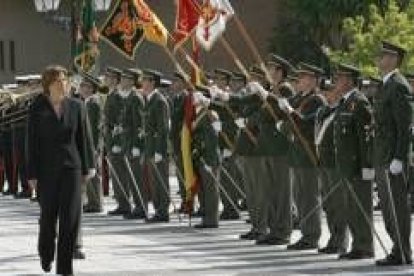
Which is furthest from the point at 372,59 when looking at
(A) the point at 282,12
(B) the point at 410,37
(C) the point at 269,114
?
(C) the point at 269,114

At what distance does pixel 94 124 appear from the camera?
20219mm

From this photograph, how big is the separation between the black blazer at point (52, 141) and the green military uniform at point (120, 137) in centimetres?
681

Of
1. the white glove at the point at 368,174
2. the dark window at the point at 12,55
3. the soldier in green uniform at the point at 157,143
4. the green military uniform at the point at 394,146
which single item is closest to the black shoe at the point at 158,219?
the soldier in green uniform at the point at 157,143

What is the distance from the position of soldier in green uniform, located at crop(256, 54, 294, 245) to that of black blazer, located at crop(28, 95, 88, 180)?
3.52 m

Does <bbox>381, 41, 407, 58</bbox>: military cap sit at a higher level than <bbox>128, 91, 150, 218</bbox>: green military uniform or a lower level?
higher

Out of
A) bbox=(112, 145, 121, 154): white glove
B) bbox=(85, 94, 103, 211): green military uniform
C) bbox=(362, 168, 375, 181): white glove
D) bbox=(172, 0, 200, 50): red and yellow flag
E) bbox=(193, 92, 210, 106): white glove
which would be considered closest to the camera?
bbox=(362, 168, 375, 181): white glove

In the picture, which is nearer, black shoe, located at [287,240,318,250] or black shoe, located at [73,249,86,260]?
black shoe, located at [73,249,86,260]

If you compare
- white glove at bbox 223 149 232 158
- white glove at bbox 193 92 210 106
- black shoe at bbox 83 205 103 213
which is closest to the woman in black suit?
white glove at bbox 193 92 210 106

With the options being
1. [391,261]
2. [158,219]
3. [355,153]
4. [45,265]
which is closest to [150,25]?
[158,219]

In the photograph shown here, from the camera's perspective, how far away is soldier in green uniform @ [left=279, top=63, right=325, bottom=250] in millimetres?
14859

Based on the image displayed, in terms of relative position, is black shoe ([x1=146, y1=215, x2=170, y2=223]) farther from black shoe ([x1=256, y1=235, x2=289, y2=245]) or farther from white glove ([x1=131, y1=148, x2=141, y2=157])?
black shoe ([x1=256, y1=235, x2=289, y2=245])

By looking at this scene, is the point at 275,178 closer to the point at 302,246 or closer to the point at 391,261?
the point at 302,246

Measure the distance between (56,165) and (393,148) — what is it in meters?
A: 3.26

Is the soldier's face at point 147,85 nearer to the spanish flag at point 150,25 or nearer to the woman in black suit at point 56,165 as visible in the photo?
the spanish flag at point 150,25
